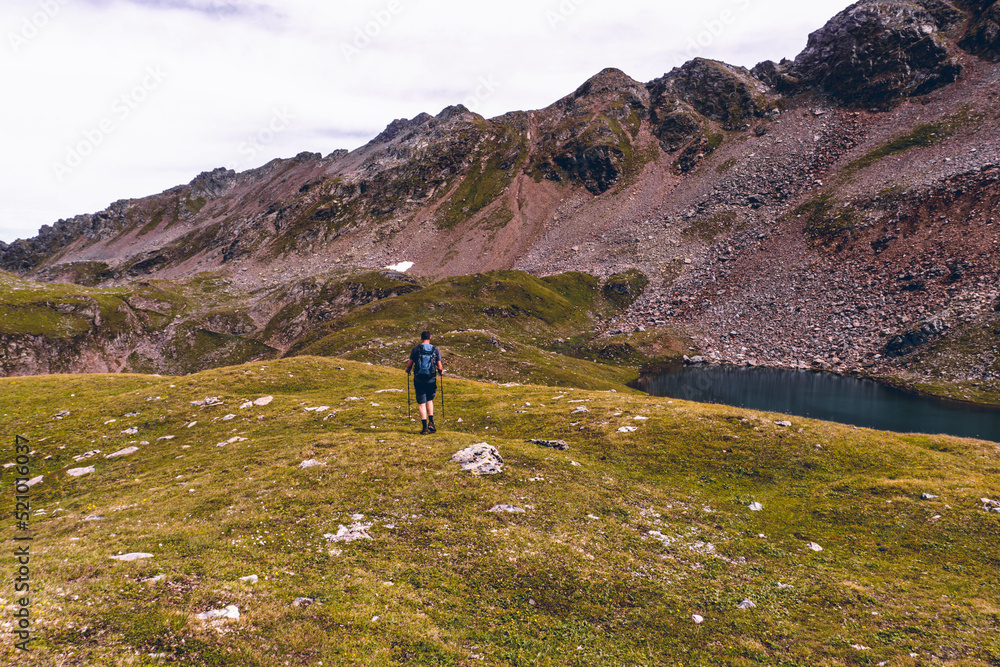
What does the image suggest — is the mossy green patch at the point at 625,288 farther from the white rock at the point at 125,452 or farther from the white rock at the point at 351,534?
the white rock at the point at 351,534

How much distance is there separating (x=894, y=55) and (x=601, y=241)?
13965 cm

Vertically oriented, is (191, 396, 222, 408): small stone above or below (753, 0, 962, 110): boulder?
below

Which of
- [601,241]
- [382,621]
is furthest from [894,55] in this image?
[382,621]

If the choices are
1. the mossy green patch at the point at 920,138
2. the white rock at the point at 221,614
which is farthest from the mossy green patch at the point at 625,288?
the white rock at the point at 221,614

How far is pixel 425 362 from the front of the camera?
24172mm

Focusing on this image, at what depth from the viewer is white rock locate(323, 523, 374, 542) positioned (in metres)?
14.4

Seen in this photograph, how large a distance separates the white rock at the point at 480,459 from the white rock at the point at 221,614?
1086 cm

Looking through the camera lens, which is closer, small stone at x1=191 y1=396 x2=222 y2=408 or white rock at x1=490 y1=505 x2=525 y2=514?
white rock at x1=490 y1=505 x2=525 y2=514

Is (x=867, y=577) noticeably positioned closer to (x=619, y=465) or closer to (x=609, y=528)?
(x=609, y=528)

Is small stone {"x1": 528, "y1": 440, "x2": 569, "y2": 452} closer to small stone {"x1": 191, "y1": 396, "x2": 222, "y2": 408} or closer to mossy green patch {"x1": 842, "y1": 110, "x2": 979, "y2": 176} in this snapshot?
small stone {"x1": 191, "y1": 396, "x2": 222, "y2": 408}

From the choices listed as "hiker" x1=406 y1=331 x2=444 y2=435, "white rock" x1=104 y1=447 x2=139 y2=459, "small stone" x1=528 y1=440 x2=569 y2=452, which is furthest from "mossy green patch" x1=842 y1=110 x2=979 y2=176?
"white rock" x1=104 y1=447 x2=139 y2=459

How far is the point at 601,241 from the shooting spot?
183m

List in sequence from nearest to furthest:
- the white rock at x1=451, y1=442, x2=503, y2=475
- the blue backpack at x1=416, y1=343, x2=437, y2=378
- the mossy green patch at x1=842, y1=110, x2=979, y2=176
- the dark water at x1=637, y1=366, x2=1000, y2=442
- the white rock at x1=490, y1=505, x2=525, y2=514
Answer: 1. the white rock at x1=490, y1=505, x2=525, y2=514
2. the white rock at x1=451, y1=442, x2=503, y2=475
3. the blue backpack at x1=416, y1=343, x2=437, y2=378
4. the dark water at x1=637, y1=366, x2=1000, y2=442
5. the mossy green patch at x1=842, y1=110, x2=979, y2=176

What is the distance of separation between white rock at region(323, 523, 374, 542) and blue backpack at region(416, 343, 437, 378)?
9.91m
